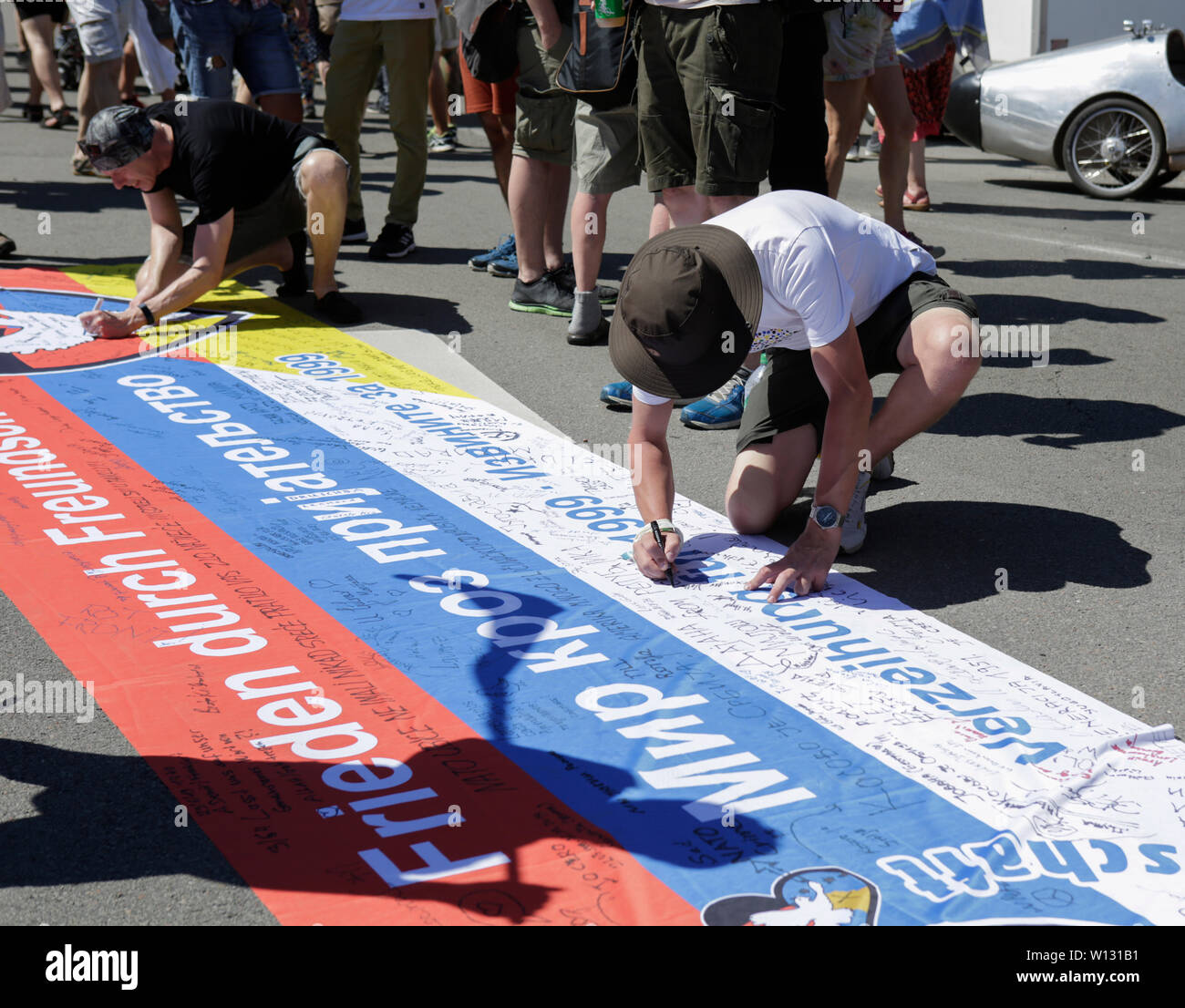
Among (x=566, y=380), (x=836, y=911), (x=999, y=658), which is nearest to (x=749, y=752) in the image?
(x=836, y=911)

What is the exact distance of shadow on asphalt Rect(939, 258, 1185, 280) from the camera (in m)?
6.29

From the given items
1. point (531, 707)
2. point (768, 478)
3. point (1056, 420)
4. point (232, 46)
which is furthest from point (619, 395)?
point (232, 46)

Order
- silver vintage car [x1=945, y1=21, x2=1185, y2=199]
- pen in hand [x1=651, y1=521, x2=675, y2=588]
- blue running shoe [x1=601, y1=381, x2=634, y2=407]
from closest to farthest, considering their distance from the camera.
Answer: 1. pen in hand [x1=651, y1=521, x2=675, y2=588]
2. blue running shoe [x1=601, y1=381, x2=634, y2=407]
3. silver vintage car [x1=945, y1=21, x2=1185, y2=199]

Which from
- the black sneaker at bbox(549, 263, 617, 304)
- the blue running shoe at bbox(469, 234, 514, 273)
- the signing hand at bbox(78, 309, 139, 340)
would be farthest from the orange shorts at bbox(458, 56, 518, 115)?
the signing hand at bbox(78, 309, 139, 340)

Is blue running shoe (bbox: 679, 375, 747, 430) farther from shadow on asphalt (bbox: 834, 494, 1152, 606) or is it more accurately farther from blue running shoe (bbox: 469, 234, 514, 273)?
blue running shoe (bbox: 469, 234, 514, 273)

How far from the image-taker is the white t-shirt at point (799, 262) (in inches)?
110

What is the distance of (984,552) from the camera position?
10.7ft

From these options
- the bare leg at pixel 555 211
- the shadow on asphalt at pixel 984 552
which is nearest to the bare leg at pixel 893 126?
the bare leg at pixel 555 211

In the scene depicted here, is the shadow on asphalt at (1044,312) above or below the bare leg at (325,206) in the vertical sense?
below

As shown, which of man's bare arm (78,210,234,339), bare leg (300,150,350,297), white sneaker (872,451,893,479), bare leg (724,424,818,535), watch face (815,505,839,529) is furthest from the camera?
bare leg (300,150,350,297)

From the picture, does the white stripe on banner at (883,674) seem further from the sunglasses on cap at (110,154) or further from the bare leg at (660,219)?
the sunglasses on cap at (110,154)

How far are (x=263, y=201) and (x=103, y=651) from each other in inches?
118

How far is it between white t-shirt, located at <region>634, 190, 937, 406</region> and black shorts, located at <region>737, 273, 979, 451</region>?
173mm

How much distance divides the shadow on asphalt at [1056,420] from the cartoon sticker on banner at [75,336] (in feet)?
8.22
